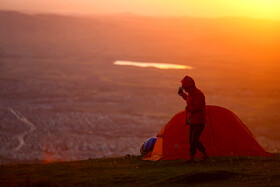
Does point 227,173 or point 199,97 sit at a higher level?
point 199,97

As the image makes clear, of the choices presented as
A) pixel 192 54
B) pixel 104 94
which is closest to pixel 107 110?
pixel 104 94

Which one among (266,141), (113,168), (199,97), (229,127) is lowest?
(266,141)

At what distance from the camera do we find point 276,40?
610 feet

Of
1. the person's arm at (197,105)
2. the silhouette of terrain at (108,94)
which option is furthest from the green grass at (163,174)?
the silhouette of terrain at (108,94)

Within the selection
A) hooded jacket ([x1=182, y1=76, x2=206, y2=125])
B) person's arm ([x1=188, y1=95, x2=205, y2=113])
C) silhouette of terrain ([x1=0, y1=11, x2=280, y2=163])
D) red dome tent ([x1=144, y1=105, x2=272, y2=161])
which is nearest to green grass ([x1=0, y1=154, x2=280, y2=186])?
red dome tent ([x1=144, y1=105, x2=272, y2=161])

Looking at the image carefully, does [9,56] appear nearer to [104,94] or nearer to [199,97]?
[104,94]

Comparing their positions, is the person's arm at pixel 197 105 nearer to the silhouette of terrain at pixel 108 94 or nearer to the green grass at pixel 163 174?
the green grass at pixel 163 174

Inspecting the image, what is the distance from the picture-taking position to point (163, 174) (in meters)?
9.30

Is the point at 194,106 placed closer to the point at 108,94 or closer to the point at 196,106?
the point at 196,106

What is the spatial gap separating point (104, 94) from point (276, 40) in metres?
132

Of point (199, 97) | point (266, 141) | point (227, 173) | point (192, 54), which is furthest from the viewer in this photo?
point (192, 54)

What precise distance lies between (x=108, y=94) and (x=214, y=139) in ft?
190

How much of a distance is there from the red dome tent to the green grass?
1.28ft

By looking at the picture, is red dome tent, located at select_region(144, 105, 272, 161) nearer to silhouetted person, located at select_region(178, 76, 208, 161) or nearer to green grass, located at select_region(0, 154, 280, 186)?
green grass, located at select_region(0, 154, 280, 186)
